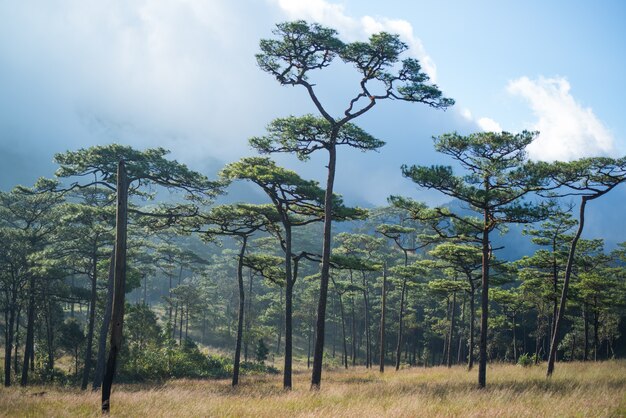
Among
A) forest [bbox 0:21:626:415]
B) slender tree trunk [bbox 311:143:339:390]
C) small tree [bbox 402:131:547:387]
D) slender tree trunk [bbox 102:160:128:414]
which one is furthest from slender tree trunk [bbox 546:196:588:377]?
slender tree trunk [bbox 102:160:128:414]

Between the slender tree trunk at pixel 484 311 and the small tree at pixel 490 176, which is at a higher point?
the small tree at pixel 490 176

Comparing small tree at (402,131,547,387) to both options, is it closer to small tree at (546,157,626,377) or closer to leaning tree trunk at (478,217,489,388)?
leaning tree trunk at (478,217,489,388)

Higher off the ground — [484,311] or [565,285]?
[565,285]

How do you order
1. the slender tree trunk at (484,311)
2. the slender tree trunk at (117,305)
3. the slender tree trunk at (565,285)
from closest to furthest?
1. the slender tree trunk at (117,305)
2. the slender tree trunk at (484,311)
3. the slender tree trunk at (565,285)

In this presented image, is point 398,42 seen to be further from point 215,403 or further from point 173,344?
point 173,344

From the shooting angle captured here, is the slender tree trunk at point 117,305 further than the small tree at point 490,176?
No

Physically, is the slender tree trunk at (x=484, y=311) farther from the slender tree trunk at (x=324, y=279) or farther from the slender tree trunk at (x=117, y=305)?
the slender tree trunk at (x=117, y=305)

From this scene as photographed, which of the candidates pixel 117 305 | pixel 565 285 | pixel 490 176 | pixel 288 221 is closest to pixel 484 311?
pixel 565 285

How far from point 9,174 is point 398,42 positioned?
9246 inches

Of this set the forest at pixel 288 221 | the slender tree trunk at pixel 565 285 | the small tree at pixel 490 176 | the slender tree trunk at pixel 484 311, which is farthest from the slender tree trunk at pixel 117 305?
the slender tree trunk at pixel 565 285

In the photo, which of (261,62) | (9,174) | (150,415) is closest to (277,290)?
(261,62)

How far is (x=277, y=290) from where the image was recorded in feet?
219

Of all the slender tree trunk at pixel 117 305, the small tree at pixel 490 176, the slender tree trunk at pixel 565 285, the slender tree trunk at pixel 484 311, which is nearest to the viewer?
the slender tree trunk at pixel 117 305

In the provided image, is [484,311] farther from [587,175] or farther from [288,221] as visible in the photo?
[288,221]
